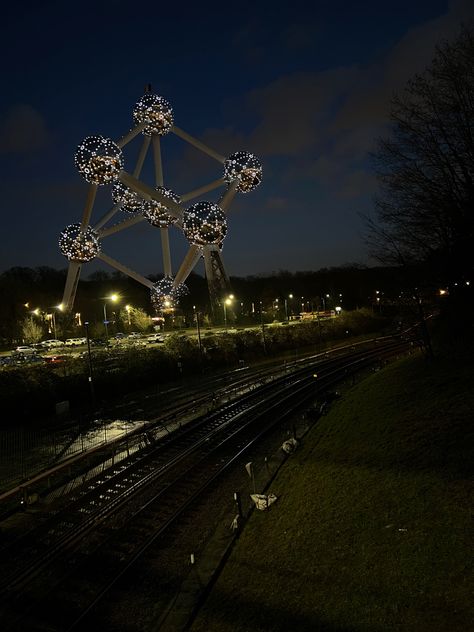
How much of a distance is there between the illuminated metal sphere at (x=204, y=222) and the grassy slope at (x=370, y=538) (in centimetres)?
2160

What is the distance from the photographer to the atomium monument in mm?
32062

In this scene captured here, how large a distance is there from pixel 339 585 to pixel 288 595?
2.59 ft

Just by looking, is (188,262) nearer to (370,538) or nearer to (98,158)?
(98,158)

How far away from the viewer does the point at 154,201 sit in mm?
45906

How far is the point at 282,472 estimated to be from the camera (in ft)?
41.4

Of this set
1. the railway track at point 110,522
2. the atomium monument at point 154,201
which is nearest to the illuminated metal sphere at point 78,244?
the atomium monument at point 154,201

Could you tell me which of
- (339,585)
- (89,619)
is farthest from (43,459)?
(339,585)

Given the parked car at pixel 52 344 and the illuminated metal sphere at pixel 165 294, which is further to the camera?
the parked car at pixel 52 344

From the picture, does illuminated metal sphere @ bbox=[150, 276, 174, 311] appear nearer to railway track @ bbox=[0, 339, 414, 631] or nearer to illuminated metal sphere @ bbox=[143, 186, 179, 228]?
illuminated metal sphere @ bbox=[143, 186, 179, 228]

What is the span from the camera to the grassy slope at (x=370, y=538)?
5922mm

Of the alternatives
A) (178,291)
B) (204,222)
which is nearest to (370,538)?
(204,222)

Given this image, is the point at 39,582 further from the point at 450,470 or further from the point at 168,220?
the point at 168,220

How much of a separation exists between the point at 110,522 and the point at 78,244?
115 feet

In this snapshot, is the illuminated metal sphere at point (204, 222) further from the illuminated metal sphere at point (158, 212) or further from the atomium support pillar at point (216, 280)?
the atomium support pillar at point (216, 280)
